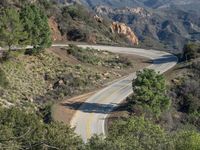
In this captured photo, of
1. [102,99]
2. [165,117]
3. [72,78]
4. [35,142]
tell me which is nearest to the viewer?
[35,142]

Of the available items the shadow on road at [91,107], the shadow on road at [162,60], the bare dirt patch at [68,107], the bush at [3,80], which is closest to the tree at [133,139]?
the bare dirt patch at [68,107]

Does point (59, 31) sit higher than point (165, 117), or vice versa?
point (59, 31)

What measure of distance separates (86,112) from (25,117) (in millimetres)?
18096

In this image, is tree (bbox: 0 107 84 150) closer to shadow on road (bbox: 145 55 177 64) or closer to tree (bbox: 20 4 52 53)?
tree (bbox: 20 4 52 53)

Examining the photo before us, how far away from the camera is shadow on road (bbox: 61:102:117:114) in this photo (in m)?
51.9

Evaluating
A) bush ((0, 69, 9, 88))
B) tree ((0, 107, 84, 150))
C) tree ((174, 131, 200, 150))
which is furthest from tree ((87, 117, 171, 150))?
bush ((0, 69, 9, 88))

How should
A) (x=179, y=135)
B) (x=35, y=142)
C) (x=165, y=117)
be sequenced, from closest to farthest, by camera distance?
(x=35, y=142) → (x=179, y=135) → (x=165, y=117)

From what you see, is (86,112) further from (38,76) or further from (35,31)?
(35,31)

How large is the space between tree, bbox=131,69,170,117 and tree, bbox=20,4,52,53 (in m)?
14.9

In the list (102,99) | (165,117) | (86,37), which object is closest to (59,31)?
(86,37)

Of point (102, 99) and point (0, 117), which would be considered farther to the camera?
point (102, 99)

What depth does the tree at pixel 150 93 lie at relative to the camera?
4966cm

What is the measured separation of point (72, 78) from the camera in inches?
2392

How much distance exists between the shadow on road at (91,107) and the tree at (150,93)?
2.83 metres
